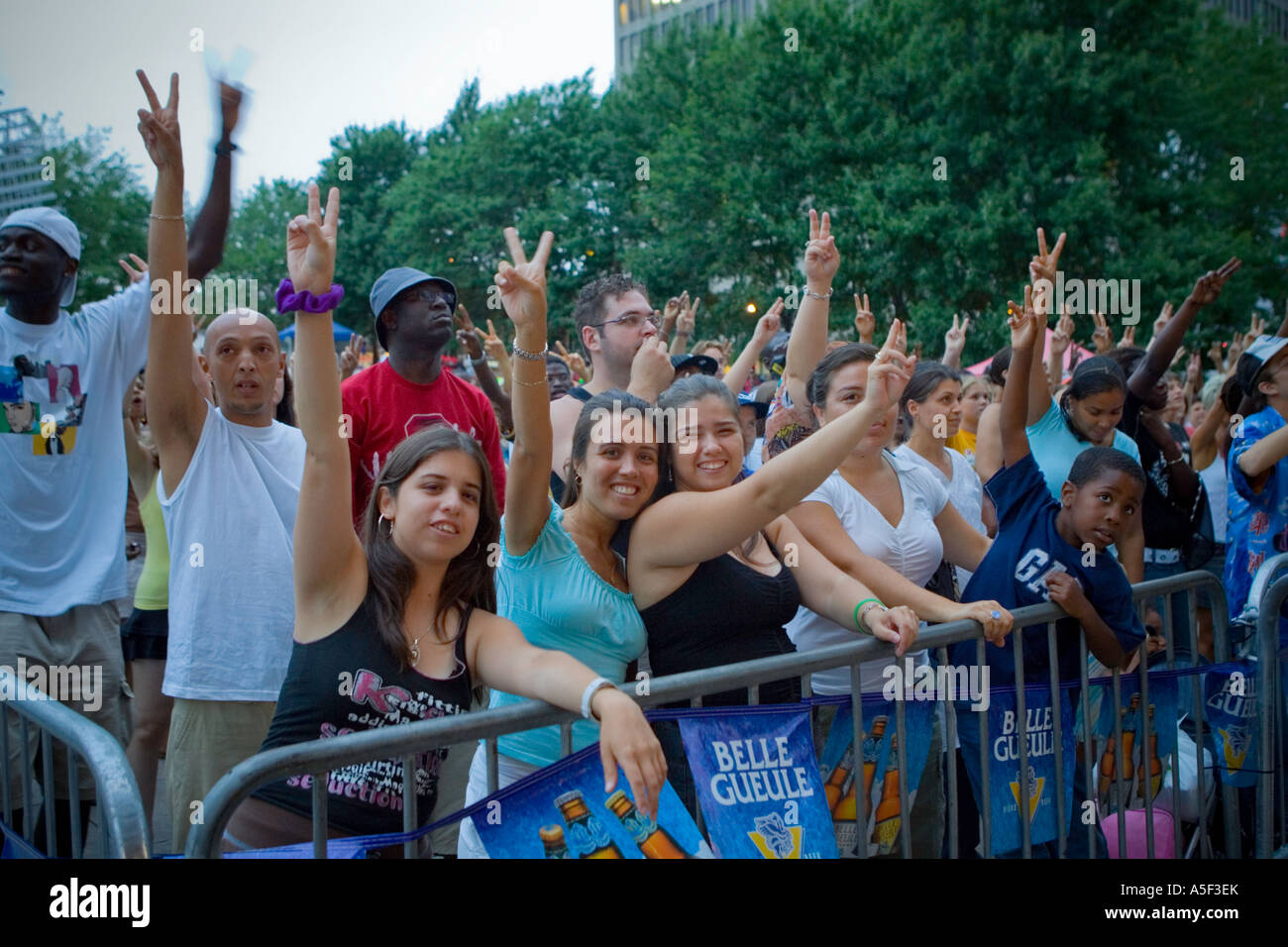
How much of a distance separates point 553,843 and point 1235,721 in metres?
2.76

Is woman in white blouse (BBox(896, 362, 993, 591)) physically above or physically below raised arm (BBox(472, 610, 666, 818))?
above

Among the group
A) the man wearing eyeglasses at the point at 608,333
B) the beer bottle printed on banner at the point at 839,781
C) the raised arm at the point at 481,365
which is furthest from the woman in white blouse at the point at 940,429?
the raised arm at the point at 481,365

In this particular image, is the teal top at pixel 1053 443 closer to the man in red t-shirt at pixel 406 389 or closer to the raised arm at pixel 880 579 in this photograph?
the raised arm at pixel 880 579

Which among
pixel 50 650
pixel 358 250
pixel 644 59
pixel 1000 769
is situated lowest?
pixel 1000 769

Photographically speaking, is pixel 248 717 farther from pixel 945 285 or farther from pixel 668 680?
pixel 945 285

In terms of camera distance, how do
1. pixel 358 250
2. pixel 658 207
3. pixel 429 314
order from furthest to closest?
pixel 358 250
pixel 658 207
pixel 429 314

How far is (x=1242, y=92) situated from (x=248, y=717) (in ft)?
92.0

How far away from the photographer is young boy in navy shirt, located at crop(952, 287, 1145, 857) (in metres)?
3.62

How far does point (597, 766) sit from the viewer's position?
2498mm

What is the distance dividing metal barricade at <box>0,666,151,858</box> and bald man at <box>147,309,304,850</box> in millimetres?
795

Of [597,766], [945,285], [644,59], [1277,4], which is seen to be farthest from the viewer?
[1277,4]

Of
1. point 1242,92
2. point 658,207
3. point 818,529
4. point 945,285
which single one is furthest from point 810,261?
point 658,207

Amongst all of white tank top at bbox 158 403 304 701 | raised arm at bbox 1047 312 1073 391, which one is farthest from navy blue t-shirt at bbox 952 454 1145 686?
raised arm at bbox 1047 312 1073 391

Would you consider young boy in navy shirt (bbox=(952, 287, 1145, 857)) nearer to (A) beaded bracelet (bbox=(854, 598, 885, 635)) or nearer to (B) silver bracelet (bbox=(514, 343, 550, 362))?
(A) beaded bracelet (bbox=(854, 598, 885, 635))
